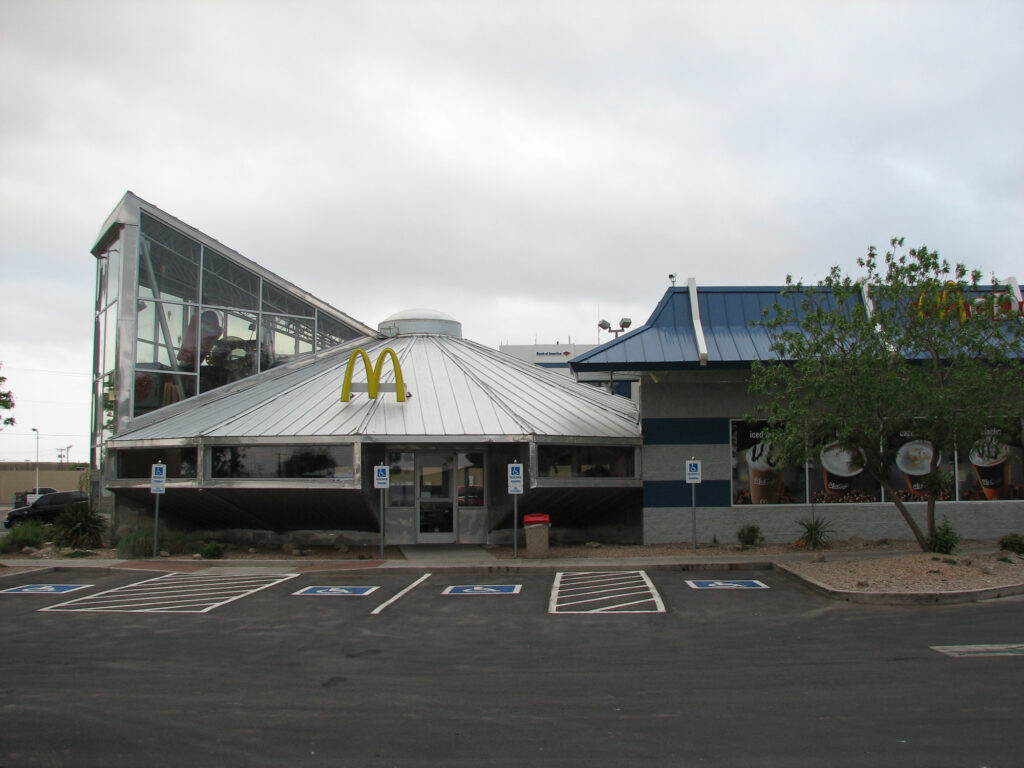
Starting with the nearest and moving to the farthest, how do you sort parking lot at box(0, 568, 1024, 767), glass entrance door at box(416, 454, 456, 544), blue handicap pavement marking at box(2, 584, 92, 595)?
parking lot at box(0, 568, 1024, 767) < blue handicap pavement marking at box(2, 584, 92, 595) < glass entrance door at box(416, 454, 456, 544)

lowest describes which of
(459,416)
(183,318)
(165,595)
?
(165,595)

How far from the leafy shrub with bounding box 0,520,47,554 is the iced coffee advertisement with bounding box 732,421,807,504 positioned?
1858 cm

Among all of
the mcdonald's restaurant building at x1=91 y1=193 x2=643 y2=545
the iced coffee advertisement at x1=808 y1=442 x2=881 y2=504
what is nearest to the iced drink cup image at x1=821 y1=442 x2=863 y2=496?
the iced coffee advertisement at x1=808 y1=442 x2=881 y2=504

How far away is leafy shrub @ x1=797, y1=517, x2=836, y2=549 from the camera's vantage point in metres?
21.2

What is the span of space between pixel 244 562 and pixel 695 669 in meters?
13.9

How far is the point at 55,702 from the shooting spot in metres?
8.66

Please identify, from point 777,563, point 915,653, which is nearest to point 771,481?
point 777,563

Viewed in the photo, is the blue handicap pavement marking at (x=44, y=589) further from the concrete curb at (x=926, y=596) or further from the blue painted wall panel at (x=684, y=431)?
the concrete curb at (x=926, y=596)

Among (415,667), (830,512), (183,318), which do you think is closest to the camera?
(415,667)

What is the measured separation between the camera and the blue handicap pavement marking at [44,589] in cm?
1700

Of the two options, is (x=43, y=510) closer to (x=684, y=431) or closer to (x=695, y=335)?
(x=684, y=431)

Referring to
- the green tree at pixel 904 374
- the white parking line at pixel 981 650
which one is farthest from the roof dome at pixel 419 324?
the white parking line at pixel 981 650

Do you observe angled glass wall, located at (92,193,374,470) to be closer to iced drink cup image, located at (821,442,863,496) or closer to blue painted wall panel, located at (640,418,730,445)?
blue painted wall panel, located at (640,418,730,445)

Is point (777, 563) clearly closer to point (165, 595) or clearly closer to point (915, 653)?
point (915, 653)
